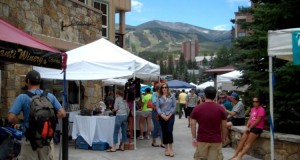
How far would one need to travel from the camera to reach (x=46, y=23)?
42.4 feet

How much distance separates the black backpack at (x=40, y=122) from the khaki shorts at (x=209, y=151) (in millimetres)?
2557

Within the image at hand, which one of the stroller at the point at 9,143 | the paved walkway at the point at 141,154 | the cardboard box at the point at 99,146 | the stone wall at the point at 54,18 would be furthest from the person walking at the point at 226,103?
the stroller at the point at 9,143

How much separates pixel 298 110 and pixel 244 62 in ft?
9.38

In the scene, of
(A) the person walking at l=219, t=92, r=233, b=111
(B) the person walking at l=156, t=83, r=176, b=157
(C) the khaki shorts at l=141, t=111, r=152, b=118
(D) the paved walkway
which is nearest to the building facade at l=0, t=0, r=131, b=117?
(D) the paved walkway

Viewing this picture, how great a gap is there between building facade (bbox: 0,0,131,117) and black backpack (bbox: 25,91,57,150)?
4592 mm

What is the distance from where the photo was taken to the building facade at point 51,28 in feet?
35.5

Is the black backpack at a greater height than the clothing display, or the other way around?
the clothing display

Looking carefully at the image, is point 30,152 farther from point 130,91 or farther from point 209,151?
point 130,91

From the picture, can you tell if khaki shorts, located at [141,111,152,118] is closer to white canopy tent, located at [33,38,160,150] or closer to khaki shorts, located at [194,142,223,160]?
white canopy tent, located at [33,38,160,150]

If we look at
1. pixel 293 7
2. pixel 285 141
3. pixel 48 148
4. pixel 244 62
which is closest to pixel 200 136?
pixel 48 148

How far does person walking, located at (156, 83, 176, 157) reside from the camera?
10.1m

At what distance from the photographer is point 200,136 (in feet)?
21.7

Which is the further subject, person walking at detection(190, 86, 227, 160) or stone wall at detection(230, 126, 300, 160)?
stone wall at detection(230, 126, 300, 160)

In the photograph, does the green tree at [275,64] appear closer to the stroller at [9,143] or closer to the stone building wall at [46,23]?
the stroller at [9,143]
